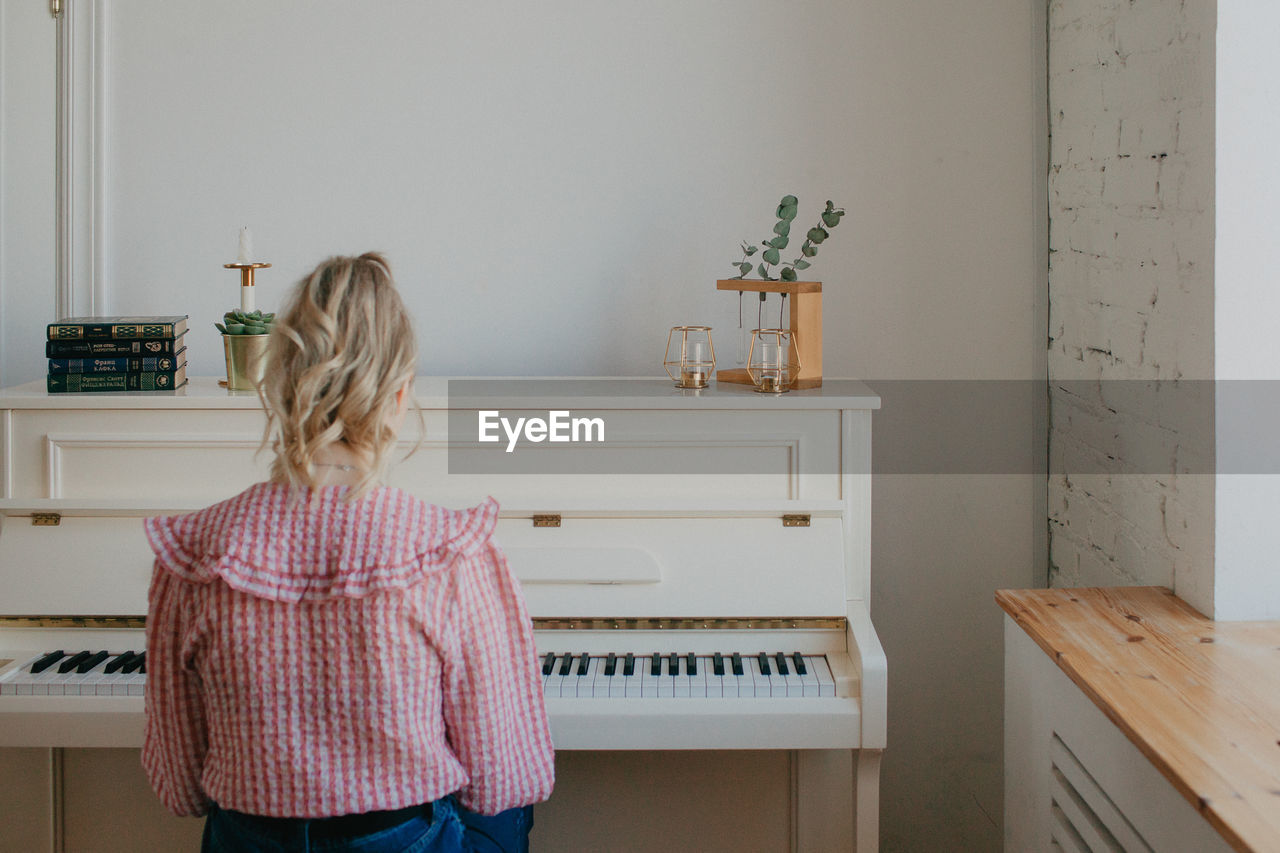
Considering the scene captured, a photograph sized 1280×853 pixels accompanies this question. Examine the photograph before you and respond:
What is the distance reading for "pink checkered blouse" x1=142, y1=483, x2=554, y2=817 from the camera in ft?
4.22

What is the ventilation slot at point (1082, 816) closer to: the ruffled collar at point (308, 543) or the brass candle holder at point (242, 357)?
the ruffled collar at point (308, 543)

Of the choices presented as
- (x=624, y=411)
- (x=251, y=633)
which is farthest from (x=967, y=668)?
(x=251, y=633)

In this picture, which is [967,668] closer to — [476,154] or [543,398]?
[543,398]

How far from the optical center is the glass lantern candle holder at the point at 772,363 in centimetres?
228

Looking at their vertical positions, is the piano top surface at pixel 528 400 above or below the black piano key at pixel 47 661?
above

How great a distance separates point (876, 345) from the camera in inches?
107

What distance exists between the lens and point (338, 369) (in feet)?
4.19

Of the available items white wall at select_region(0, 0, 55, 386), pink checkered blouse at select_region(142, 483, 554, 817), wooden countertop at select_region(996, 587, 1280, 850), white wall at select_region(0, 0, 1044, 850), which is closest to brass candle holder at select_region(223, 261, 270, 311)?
white wall at select_region(0, 0, 1044, 850)

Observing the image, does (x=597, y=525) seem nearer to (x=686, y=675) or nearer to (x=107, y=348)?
(x=686, y=675)

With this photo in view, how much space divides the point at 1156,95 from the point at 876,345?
2.78 ft

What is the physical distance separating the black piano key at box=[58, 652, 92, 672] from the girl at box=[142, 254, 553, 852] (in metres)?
0.81

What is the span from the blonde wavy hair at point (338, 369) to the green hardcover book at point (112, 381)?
1.09 m

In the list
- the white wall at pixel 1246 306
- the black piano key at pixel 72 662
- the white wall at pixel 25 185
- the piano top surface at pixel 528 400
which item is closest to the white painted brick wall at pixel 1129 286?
the white wall at pixel 1246 306

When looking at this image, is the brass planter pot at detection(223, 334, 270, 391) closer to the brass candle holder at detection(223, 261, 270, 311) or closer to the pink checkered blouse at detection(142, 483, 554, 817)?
the brass candle holder at detection(223, 261, 270, 311)
